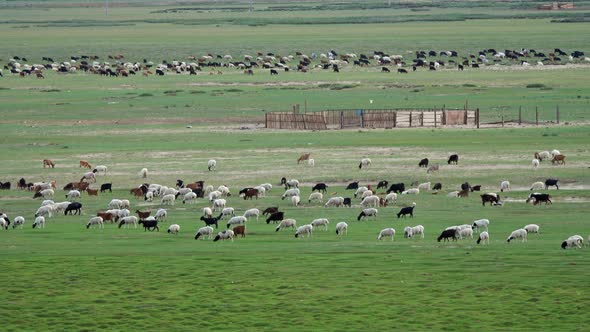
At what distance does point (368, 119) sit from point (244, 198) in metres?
21.3

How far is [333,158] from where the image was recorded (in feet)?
172

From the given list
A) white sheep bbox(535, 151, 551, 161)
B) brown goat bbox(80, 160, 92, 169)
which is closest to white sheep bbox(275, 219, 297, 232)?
brown goat bbox(80, 160, 92, 169)

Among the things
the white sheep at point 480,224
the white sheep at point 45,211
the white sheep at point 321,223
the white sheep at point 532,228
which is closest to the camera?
the white sheep at point 532,228

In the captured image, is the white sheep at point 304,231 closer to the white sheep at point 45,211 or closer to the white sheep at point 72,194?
the white sheep at point 45,211

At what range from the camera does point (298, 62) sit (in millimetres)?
109250

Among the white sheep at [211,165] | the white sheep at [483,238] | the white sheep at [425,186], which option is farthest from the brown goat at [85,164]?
the white sheep at [483,238]

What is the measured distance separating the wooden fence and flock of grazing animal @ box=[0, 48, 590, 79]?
30.9 m

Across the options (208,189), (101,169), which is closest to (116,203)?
(208,189)

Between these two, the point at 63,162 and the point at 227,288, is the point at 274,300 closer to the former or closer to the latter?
the point at 227,288

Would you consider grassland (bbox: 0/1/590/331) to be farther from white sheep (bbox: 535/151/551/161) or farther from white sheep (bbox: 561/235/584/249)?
white sheep (bbox: 535/151/551/161)

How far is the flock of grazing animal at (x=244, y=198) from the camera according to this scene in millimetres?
35594

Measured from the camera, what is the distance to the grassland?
28.2 m

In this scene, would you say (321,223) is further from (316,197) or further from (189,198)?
(189,198)

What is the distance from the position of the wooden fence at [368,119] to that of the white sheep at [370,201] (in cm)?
2206
